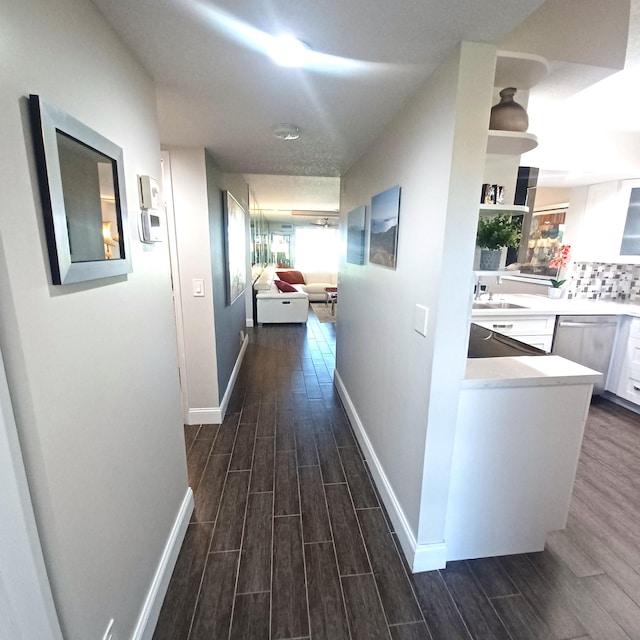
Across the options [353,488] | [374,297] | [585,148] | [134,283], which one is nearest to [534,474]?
[353,488]

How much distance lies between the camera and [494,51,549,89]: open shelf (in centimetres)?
119

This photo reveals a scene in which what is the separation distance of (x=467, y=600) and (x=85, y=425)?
1.64 meters

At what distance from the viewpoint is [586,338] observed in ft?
9.96

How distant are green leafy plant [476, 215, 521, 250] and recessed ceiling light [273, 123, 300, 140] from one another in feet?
4.01

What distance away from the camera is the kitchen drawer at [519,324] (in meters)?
2.86

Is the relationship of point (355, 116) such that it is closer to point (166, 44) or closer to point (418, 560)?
point (166, 44)

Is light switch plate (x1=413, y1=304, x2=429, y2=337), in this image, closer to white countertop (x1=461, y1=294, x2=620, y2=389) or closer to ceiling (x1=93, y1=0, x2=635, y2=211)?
white countertop (x1=461, y1=294, x2=620, y2=389)

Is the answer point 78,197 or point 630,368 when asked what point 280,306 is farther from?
point 78,197

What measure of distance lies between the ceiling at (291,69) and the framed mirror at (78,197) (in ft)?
1.50

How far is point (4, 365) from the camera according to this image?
66 centimetres

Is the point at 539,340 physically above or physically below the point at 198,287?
below

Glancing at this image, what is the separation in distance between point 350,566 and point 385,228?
173 cm

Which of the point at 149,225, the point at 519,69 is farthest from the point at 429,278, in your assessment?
the point at 149,225

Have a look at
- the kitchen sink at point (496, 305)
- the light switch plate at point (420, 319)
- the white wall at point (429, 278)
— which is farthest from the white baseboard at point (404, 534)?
the kitchen sink at point (496, 305)
